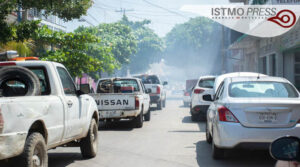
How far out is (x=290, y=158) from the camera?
2740mm

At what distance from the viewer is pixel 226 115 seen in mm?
8047

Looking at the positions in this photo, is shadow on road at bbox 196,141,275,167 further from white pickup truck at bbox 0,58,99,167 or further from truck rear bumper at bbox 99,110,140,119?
truck rear bumper at bbox 99,110,140,119

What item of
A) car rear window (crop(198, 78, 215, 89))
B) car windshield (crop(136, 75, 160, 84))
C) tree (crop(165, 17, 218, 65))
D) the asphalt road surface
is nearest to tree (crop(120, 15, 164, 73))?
tree (crop(165, 17, 218, 65))

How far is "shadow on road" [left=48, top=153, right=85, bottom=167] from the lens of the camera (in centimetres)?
853

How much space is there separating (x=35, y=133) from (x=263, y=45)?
25573 millimetres

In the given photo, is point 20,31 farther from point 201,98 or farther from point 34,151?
point 34,151

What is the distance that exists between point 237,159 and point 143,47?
6727 cm

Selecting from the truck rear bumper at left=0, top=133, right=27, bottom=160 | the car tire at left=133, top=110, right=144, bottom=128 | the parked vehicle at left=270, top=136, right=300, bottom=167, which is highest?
the parked vehicle at left=270, top=136, right=300, bottom=167

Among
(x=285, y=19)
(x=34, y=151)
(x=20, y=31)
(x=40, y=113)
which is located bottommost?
(x=34, y=151)

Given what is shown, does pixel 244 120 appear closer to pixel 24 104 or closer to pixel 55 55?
pixel 24 104

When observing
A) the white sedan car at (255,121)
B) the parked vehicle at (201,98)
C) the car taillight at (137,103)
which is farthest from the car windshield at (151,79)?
the white sedan car at (255,121)

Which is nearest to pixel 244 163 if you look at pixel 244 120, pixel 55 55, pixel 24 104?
pixel 244 120

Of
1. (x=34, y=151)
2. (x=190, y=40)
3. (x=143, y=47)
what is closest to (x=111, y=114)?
(x=34, y=151)

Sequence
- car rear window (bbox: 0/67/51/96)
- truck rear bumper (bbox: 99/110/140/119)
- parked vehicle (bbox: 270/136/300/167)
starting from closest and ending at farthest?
1. parked vehicle (bbox: 270/136/300/167)
2. car rear window (bbox: 0/67/51/96)
3. truck rear bumper (bbox: 99/110/140/119)
